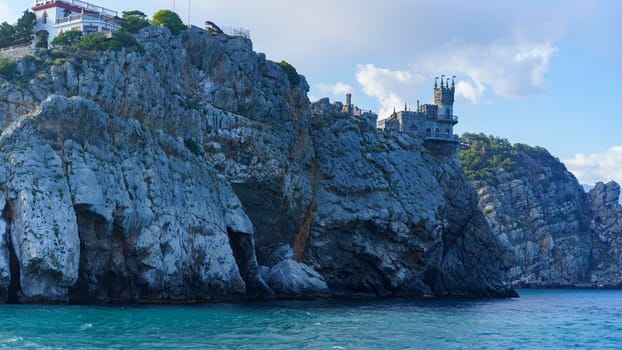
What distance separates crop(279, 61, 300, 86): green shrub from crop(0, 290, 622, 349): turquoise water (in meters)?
29.9

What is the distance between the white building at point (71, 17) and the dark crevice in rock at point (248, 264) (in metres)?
25.9

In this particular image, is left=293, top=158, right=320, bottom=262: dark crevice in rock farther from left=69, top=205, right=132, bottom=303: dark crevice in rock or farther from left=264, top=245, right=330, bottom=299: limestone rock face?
left=69, top=205, right=132, bottom=303: dark crevice in rock

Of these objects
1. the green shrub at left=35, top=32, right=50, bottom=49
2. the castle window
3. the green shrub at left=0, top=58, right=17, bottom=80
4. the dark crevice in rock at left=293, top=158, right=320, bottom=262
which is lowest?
the dark crevice in rock at left=293, top=158, right=320, bottom=262

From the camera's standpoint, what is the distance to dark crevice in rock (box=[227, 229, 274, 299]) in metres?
64.7

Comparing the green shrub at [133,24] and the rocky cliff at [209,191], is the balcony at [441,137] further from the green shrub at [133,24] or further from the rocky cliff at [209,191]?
the green shrub at [133,24]

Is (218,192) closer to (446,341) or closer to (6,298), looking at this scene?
(6,298)

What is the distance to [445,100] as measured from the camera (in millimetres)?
109125

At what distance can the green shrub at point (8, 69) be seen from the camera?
60.5 metres

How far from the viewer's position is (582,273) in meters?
149

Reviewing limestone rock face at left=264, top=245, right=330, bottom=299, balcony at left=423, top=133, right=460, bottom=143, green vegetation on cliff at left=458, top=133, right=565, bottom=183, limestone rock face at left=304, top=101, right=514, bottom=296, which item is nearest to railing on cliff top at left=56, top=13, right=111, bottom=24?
limestone rock face at left=304, top=101, right=514, bottom=296

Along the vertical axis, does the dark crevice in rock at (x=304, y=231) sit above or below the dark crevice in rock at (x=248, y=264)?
above

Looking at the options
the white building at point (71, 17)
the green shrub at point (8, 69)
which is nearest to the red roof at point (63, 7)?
the white building at point (71, 17)

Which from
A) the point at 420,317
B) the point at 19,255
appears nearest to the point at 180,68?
the point at 19,255

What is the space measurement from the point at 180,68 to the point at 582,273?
107613 mm
